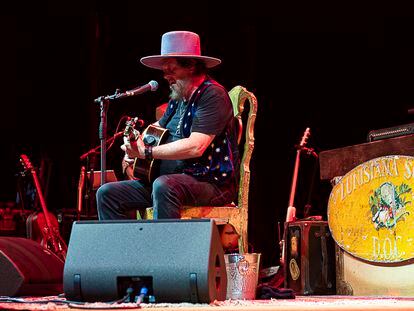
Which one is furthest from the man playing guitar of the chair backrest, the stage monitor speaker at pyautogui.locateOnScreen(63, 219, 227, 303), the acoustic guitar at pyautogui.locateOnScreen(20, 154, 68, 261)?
the acoustic guitar at pyautogui.locateOnScreen(20, 154, 68, 261)

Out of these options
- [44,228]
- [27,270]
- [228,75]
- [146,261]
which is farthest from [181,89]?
[228,75]

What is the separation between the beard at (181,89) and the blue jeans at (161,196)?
488 mm

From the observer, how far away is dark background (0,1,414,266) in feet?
22.3

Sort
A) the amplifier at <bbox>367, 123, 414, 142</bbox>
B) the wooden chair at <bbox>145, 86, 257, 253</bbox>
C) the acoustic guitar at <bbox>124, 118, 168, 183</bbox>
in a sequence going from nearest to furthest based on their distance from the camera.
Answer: the amplifier at <bbox>367, 123, 414, 142</bbox>, the wooden chair at <bbox>145, 86, 257, 253</bbox>, the acoustic guitar at <bbox>124, 118, 168, 183</bbox>

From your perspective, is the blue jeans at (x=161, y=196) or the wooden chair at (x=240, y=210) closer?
the blue jeans at (x=161, y=196)

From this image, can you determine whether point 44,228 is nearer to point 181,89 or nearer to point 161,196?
point 181,89

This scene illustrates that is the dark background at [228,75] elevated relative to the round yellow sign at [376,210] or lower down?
elevated

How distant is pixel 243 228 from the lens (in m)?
3.65

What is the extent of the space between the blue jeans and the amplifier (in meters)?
0.78

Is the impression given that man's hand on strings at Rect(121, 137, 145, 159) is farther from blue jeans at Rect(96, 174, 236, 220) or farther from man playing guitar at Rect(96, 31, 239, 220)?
blue jeans at Rect(96, 174, 236, 220)

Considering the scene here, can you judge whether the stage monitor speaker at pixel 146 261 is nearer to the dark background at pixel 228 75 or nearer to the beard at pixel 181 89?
the beard at pixel 181 89

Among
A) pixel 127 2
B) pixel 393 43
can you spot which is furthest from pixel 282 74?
pixel 127 2

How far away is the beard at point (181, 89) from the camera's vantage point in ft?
12.3

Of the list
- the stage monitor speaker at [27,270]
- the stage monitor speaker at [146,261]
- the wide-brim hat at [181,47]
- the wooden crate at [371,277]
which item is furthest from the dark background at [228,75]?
the stage monitor speaker at [146,261]
